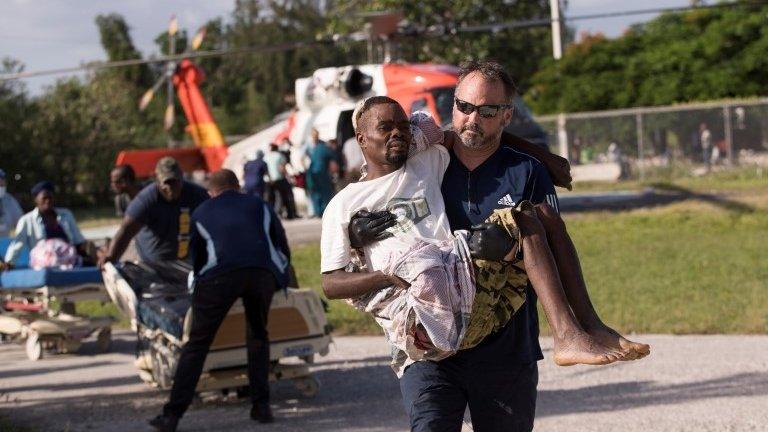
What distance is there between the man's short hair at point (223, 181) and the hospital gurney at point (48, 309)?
3.76m

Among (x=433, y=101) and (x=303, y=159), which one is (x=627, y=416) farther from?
(x=303, y=159)

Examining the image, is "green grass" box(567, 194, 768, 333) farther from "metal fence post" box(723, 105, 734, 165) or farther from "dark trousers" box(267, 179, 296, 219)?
"metal fence post" box(723, 105, 734, 165)

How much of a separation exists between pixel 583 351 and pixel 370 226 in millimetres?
870

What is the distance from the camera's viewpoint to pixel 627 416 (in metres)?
→ 8.27

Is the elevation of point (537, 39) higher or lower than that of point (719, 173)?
higher

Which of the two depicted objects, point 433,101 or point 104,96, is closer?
point 433,101

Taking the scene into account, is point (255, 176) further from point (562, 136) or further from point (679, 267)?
point (562, 136)

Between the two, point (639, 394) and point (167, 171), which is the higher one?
point (167, 171)

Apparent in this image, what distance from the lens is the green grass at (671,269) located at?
1285cm

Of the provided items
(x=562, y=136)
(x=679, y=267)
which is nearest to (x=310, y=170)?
(x=562, y=136)

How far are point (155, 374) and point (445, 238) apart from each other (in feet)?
18.6

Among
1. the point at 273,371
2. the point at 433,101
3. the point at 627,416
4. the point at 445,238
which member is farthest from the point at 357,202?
the point at 433,101

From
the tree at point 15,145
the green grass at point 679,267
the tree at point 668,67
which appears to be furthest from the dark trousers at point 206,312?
the tree at point 15,145

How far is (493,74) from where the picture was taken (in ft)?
14.9
